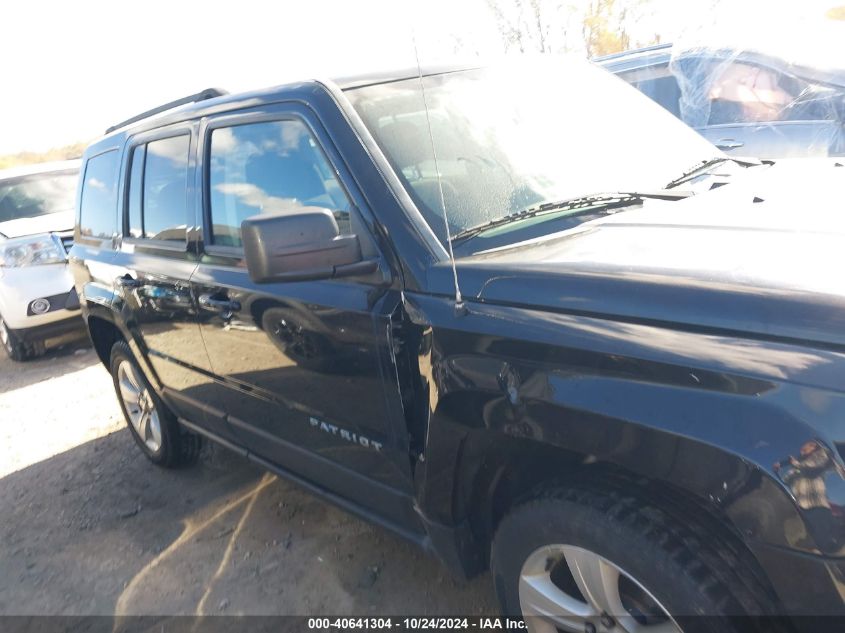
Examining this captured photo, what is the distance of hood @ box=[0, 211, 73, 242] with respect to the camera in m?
7.42

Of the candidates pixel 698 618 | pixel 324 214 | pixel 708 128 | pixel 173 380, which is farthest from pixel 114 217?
pixel 708 128

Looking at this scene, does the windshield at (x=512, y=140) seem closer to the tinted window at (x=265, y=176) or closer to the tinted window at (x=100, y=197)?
the tinted window at (x=265, y=176)

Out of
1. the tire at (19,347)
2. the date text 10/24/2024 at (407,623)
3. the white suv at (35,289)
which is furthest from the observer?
the tire at (19,347)

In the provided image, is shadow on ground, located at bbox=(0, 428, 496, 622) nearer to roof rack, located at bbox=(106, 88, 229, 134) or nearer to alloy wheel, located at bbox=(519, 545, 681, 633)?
alloy wheel, located at bbox=(519, 545, 681, 633)

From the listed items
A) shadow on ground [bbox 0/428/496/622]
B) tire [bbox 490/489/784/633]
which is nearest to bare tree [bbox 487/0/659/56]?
shadow on ground [bbox 0/428/496/622]

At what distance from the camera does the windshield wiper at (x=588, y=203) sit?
89.7 inches

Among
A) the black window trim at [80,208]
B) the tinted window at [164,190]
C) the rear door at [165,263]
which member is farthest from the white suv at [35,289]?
the tinted window at [164,190]

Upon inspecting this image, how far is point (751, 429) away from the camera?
1.42 m

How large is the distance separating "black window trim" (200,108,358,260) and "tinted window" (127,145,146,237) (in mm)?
821

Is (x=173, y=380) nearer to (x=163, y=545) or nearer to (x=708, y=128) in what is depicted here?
(x=163, y=545)

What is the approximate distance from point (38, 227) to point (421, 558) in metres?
6.23

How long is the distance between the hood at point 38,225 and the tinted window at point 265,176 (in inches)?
206

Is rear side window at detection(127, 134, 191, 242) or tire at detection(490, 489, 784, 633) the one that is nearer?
tire at detection(490, 489, 784, 633)

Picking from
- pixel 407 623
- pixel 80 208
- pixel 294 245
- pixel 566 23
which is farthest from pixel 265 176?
pixel 566 23
